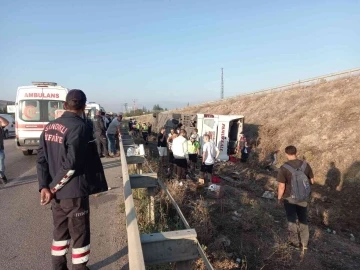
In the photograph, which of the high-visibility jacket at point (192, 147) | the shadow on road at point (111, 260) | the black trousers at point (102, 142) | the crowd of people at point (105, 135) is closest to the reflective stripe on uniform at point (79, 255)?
the shadow on road at point (111, 260)

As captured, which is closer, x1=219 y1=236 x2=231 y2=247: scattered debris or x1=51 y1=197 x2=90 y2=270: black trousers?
x1=51 y1=197 x2=90 y2=270: black trousers

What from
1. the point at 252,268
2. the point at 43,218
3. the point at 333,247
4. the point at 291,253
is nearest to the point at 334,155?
the point at 333,247

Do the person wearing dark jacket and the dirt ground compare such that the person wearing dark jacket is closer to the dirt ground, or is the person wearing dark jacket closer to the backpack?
the dirt ground

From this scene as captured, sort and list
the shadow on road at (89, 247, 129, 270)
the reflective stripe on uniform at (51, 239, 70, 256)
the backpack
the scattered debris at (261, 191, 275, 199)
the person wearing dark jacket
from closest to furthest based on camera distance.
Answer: the reflective stripe on uniform at (51, 239, 70, 256) → the shadow on road at (89, 247, 129, 270) → the backpack → the scattered debris at (261, 191, 275, 199) → the person wearing dark jacket

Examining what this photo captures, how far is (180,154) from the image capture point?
27.8 feet

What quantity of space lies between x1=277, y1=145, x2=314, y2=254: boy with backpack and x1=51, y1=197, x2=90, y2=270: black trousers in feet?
12.3

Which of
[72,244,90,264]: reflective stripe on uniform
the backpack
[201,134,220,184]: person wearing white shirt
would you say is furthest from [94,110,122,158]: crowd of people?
[72,244,90,264]: reflective stripe on uniform

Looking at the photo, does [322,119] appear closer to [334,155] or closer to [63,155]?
[334,155]

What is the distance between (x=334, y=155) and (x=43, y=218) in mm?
11765

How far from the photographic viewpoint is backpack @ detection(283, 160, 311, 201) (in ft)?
16.1

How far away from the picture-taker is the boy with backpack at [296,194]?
4.95 m

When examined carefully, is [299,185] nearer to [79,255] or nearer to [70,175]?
[79,255]

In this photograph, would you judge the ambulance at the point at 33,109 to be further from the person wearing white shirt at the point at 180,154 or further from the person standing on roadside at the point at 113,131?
the person wearing white shirt at the point at 180,154

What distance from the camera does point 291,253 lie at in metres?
4.78
